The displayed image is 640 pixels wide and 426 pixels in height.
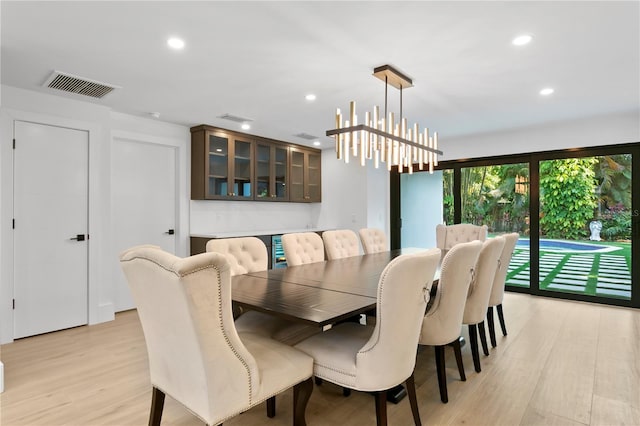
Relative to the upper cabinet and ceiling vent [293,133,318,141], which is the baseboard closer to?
the upper cabinet

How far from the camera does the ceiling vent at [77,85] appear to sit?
3033mm

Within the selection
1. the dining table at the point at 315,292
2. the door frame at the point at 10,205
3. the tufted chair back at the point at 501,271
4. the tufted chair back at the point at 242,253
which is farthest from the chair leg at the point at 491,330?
the door frame at the point at 10,205

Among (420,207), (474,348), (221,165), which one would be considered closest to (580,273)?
(420,207)

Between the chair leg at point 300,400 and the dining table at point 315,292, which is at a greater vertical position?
the dining table at point 315,292

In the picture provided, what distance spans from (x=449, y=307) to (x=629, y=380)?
143cm

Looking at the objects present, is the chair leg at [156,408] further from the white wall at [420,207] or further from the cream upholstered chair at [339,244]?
the white wall at [420,207]

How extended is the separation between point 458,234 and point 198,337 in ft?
12.5

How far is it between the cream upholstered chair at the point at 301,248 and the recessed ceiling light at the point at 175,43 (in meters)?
1.66

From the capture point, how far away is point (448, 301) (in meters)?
2.16

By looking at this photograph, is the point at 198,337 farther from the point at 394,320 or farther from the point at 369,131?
the point at 369,131

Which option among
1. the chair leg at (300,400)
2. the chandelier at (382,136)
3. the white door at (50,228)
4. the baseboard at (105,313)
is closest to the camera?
the chair leg at (300,400)

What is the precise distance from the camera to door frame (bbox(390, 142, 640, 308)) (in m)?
4.31

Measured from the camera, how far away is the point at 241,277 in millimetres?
2561

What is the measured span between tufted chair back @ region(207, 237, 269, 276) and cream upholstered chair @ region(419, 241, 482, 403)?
1.36 meters
